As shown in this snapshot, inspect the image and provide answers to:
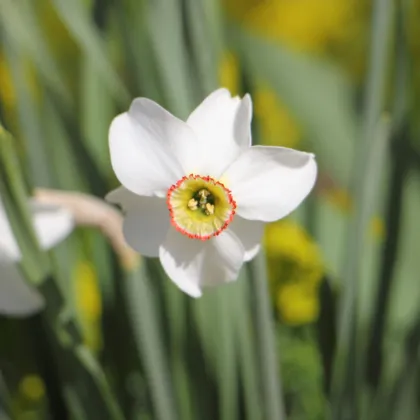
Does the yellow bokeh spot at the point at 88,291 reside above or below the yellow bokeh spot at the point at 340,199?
above

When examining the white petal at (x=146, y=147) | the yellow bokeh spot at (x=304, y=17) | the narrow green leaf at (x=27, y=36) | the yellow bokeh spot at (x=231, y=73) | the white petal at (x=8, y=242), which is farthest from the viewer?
the yellow bokeh spot at (x=304, y=17)

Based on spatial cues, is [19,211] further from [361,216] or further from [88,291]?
[88,291]

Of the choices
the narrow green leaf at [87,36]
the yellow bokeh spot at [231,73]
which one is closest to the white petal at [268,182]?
the narrow green leaf at [87,36]

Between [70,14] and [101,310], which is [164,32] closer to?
[70,14]

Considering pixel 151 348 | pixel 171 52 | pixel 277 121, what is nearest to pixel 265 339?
pixel 151 348

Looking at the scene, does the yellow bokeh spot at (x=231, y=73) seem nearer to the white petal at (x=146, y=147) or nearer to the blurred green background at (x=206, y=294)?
Result: the blurred green background at (x=206, y=294)

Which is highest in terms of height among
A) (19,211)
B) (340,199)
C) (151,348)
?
(19,211)
